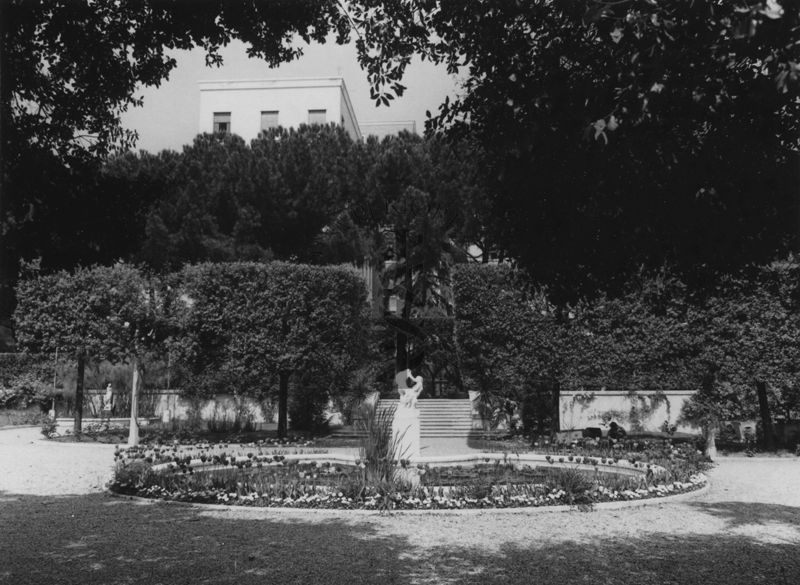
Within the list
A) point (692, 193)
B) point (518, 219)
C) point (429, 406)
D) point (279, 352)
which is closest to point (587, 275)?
point (518, 219)

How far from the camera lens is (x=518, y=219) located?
437 cm

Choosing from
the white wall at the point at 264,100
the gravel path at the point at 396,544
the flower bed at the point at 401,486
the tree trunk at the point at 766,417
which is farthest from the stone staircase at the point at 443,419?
the white wall at the point at 264,100

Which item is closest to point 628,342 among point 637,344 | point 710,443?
point 637,344

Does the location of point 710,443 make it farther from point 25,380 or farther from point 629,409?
point 25,380

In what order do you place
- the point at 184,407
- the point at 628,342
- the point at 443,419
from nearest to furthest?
the point at 628,342 < the point at 443,419 < the point at 184,407

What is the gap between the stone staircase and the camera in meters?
23.1

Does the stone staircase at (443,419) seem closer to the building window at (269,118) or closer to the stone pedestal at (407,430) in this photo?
the stone pedestal at (407,430)

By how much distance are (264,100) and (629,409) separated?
2590cm

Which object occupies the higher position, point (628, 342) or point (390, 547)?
point (628, 342)

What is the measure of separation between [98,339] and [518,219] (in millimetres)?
20486

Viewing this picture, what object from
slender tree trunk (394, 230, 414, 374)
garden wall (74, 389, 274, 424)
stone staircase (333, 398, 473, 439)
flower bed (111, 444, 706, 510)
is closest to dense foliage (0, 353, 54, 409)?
garden wall (74, 389, 274, 424)

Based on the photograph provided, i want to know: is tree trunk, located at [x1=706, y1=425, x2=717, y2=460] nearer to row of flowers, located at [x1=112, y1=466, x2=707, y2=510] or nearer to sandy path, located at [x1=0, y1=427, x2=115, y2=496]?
row of flowers, located at [x1=112, y1=466, x2=707, y2=510]

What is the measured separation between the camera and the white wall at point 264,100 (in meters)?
37.8

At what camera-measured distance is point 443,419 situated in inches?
936
